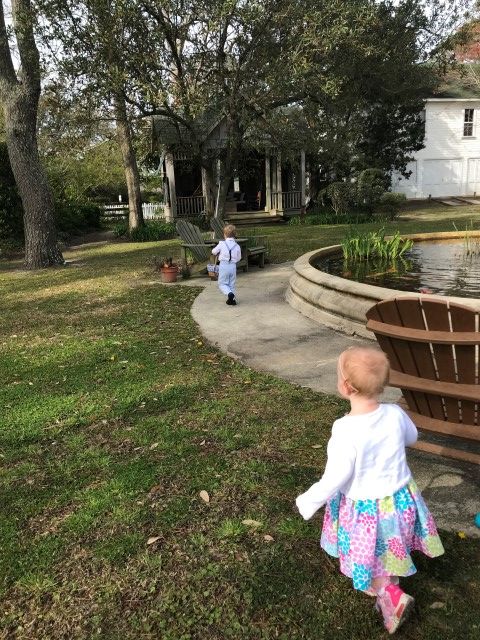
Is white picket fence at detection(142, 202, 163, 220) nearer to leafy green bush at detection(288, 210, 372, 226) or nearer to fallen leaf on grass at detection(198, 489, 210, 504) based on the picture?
leafy green bush at detection(288, 210, 372, 226)

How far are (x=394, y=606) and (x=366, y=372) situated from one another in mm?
933

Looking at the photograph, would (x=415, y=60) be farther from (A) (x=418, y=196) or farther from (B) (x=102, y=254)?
(A) (x=418, y=196)

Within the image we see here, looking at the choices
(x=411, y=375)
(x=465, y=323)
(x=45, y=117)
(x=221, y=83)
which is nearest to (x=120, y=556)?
(x=411, y=375)

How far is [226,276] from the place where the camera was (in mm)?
8078

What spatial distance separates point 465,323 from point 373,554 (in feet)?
4.49

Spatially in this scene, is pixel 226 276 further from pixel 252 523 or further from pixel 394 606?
pixel 394 606

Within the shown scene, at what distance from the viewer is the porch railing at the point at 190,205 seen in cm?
2576

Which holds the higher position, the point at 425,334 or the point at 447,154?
the point at 447,154

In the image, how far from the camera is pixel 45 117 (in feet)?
61.5

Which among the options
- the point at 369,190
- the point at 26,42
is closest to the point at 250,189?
the point at 369,190

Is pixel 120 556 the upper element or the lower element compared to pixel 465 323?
lower

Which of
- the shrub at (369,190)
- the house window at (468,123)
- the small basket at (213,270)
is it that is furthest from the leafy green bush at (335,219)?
the house window at (468,123)

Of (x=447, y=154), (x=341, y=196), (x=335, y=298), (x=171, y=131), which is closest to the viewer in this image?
(x=335, y=298)

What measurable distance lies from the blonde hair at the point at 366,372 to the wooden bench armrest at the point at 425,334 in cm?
92
